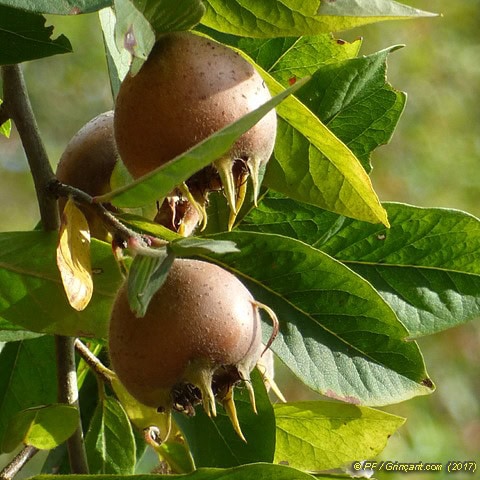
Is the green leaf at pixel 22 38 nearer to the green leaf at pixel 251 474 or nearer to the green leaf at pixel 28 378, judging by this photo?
the green leaf at pixel 251 474

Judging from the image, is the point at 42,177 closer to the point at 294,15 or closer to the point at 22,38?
the point at 22,38

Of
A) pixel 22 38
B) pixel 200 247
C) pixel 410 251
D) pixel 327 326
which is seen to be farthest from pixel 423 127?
pixel 200 247

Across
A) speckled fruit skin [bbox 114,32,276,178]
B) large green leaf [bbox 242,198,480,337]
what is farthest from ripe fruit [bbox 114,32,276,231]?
large green leaf [bbox 242,198,480,337]

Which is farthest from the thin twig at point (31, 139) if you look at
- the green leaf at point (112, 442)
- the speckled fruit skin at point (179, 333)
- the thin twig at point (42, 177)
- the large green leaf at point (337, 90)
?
the green leaf at point (112, 442)

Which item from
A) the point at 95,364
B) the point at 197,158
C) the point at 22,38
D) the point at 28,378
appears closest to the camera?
the point at 197,158

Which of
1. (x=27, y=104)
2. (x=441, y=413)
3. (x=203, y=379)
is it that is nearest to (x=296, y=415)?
(x=203, y=379)

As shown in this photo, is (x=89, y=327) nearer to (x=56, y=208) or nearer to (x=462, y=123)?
(x=56, y=208)
